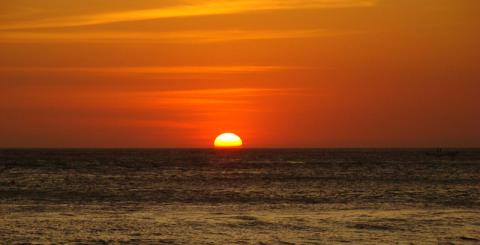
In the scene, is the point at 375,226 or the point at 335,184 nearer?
the point at 375,226

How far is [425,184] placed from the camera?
6738 centimetres

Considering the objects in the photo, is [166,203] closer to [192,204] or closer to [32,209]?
[192,204]

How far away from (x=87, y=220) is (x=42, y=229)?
3.94 meters

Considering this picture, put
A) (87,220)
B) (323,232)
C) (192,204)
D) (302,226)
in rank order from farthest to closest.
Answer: (192,204) < (87,220) < (302,226) < (323,232)

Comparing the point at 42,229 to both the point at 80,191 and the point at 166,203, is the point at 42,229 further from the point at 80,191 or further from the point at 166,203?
the point at 80,191

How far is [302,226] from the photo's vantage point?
34219 millimetres

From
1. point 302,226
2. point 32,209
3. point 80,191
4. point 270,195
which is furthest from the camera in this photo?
point 80,191

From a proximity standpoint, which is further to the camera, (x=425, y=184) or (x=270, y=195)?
(x=425, y=184)

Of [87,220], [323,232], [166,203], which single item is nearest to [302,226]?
[323,232]

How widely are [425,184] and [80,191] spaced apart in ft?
99.5

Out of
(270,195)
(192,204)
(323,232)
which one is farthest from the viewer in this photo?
(270,195)

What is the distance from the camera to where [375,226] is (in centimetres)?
3406

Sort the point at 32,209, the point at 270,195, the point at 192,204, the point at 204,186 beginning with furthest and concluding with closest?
the point at 204,186
the point at 270,195
the point at 192,204
the point at 32,209

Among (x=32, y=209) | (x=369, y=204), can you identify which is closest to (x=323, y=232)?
→ (x=369, y=204)
